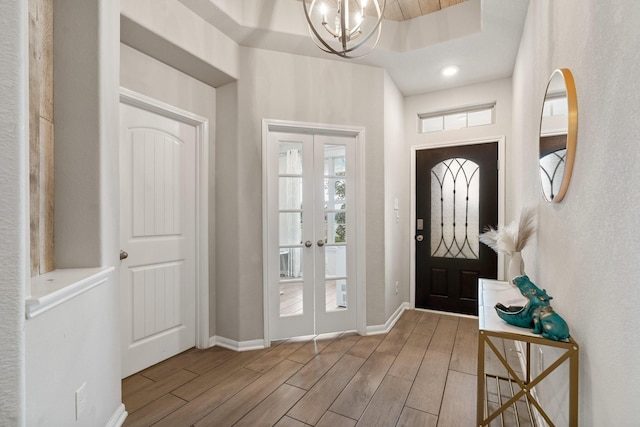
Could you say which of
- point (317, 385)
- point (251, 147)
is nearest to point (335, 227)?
point (251, 147)

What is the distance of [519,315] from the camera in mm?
1266

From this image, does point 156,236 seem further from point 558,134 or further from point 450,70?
point 450,70

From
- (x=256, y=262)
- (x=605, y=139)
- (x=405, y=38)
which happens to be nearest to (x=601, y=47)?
(x=605, y=139)

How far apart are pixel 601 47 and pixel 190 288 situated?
2.87 m

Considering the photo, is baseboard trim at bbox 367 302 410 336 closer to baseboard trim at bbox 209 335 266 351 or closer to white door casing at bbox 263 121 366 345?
white door casing at bbox 263 121 366 345

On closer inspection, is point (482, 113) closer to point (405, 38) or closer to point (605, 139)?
point (405, 38)

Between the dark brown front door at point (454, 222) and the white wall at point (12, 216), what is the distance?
3.55 m

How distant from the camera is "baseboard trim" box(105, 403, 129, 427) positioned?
5.21 feet

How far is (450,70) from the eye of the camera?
10.1 ft

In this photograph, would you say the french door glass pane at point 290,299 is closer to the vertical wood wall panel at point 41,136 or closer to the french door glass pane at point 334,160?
the french door glass pane at point 334,160

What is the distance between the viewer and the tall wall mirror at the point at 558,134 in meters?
1.11

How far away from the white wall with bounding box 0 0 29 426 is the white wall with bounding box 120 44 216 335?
4.98ft

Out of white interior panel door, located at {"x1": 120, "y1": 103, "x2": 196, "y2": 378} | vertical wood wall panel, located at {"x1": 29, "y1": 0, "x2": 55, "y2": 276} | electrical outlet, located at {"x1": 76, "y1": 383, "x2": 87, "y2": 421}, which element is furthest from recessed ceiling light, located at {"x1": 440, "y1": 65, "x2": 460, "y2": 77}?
electrical outlet, located at {"x1": 76, "y1": 383, "x2": 87, "y2": 421}

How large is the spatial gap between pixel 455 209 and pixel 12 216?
3625 mm
